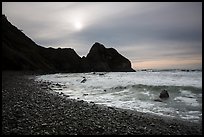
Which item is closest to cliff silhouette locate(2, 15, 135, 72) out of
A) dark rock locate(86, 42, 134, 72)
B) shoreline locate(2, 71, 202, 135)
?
dark rock locate(86, 42, 134, 72)

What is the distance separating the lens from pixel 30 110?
37.8 ft

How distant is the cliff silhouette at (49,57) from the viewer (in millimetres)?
80000

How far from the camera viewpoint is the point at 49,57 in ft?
394

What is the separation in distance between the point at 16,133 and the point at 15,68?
243 ft

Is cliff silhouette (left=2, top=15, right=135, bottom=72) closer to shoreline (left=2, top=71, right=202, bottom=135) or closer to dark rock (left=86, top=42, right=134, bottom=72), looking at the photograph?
dark rock (left=86, top=42, right=134, bottom=72)

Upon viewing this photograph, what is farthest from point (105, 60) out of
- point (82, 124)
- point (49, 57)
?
point (82, 124)

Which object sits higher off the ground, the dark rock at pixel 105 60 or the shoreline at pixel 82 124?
the dark rock at pixel 105 60

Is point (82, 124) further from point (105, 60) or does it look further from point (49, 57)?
point (105, 60)

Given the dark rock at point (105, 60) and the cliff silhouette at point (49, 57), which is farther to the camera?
the dark rock at point (105, 60)

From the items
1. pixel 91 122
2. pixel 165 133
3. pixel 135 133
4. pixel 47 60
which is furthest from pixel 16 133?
pixel 47 60

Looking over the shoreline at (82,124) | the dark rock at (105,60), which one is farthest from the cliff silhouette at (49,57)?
the shoreline at (82,124)

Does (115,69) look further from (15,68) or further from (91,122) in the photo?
(91,122)

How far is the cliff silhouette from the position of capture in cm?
8000

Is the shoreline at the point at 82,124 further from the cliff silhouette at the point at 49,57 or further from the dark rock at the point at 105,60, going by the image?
the dark rock at the point at 105,60
